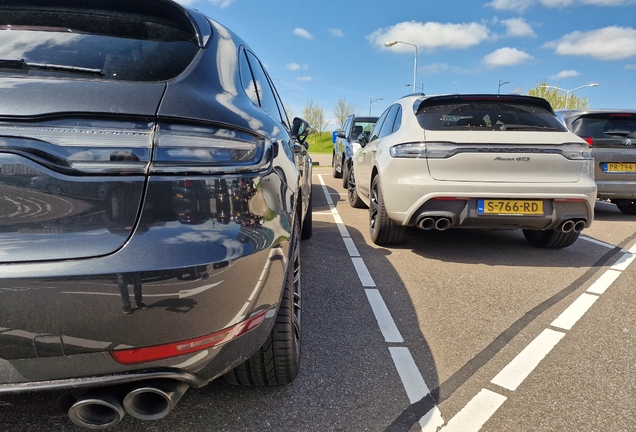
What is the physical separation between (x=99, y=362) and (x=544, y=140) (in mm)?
3638

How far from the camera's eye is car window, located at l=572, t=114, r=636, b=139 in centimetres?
607

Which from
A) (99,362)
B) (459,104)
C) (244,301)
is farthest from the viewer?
(459,104)

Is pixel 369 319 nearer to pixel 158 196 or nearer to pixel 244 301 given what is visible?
pixel 244 301

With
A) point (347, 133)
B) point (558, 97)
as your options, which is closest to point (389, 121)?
point (347, 133)

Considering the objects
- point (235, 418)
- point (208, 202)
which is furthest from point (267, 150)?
point (235, 418)

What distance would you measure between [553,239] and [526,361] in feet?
8.29

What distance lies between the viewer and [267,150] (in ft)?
4.78

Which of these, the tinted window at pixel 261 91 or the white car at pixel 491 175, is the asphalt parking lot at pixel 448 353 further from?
the tinted window at pixel 261 91

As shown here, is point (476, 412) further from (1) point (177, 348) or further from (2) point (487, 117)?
(2) point (487, 117)

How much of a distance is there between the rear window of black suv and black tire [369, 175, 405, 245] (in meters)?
2.75

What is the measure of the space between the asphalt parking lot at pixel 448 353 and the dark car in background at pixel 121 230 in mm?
557

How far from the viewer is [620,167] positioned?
19.7ft

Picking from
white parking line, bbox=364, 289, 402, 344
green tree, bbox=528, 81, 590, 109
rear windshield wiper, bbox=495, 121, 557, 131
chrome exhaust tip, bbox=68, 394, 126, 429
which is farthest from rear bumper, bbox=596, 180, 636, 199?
green tree, bbox=528, 81, 590, 109

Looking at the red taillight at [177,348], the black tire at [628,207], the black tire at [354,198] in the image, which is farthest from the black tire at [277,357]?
the black tire at [628,207]
